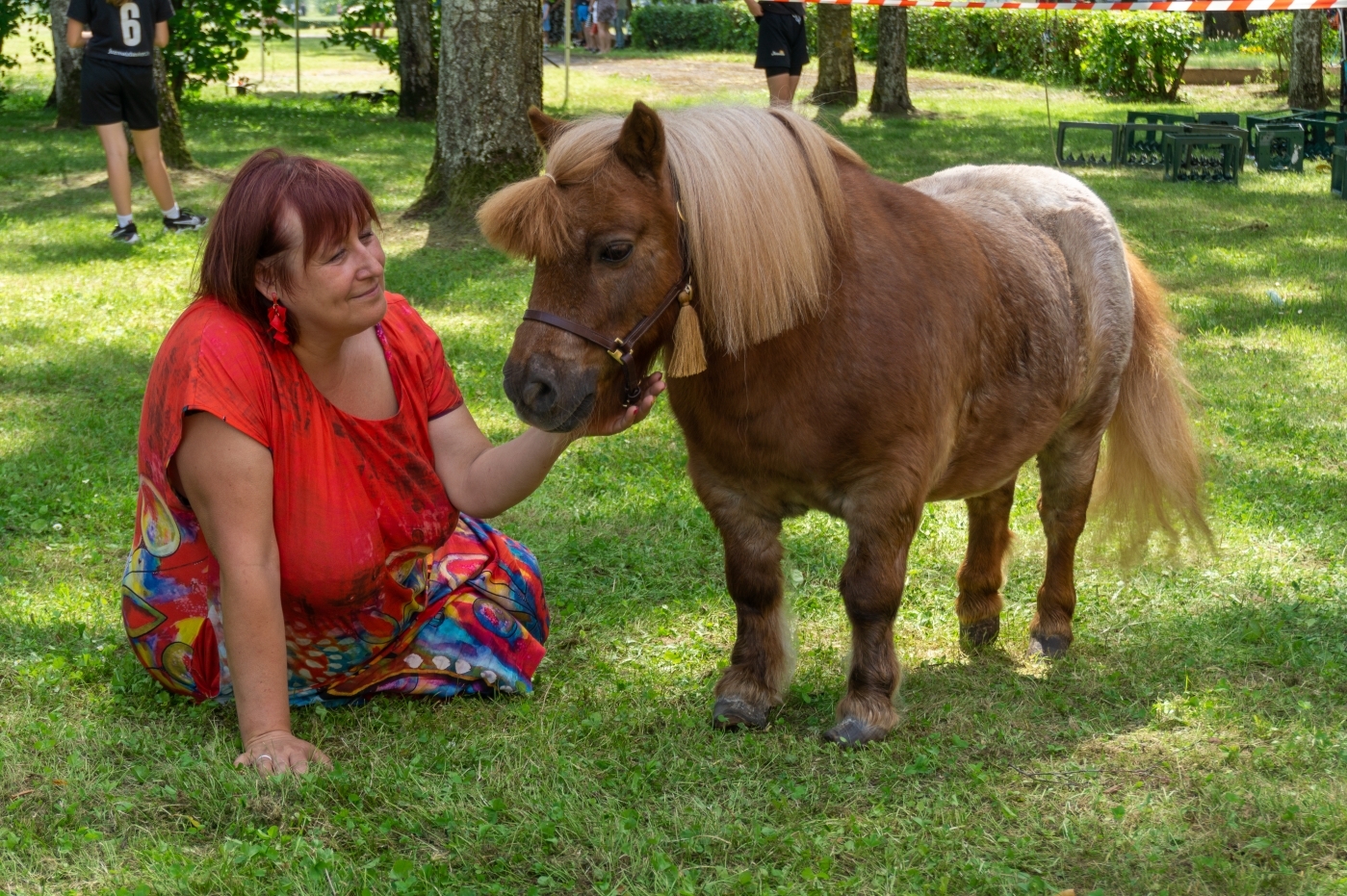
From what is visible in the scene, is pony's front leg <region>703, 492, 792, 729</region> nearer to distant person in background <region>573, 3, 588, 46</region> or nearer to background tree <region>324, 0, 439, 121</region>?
background tree <region>324, 0, 439, 121</region>

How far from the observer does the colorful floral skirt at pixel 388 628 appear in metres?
3.26

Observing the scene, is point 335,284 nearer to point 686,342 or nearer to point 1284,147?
point 686,342

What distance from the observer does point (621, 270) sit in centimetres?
278

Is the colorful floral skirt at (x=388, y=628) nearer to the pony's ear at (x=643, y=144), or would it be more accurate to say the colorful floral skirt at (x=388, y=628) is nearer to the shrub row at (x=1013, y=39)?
the pony's ear at (x=643, y=144)

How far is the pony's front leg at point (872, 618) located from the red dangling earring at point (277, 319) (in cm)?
151

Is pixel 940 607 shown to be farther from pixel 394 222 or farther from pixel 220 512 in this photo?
pixel 394 222

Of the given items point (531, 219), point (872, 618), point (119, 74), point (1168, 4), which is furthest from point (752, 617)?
point (1168, 4)

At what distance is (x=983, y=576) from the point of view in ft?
13.5

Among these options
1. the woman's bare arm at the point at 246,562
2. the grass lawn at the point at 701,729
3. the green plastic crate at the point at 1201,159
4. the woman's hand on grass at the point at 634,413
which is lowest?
the grass lawn at the point at 701,729

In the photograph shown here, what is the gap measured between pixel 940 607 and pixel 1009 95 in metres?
18.8

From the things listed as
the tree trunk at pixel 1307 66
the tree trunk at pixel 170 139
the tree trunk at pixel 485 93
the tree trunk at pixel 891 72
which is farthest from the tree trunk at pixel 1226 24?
the tree trunk at pixel 485 93

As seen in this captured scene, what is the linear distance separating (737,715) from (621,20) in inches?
1350

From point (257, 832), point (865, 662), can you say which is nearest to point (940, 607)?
point (865, 662)

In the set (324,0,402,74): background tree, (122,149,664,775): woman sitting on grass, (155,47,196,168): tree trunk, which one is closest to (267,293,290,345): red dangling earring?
(122,149,664,775): woman sitting on grass
